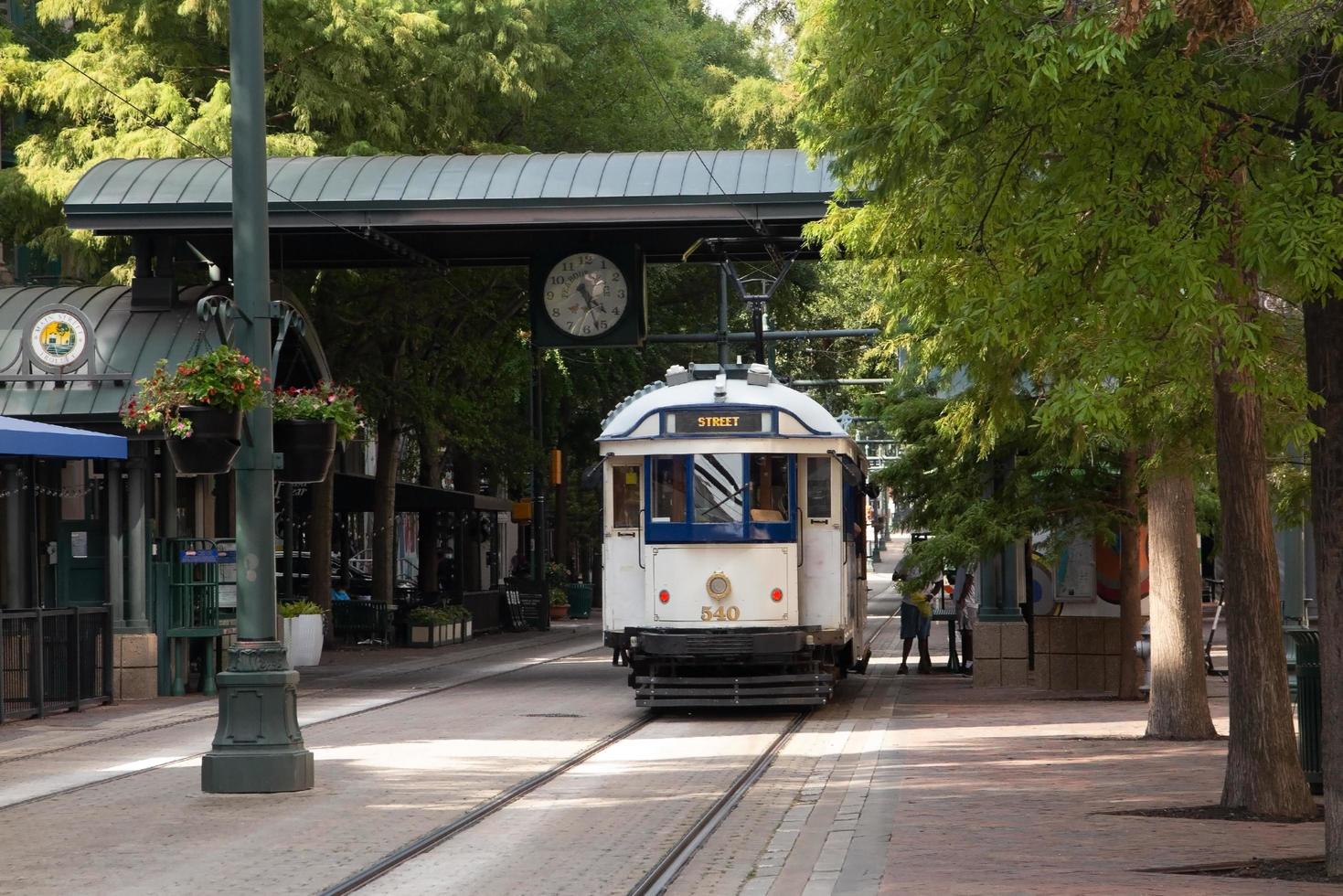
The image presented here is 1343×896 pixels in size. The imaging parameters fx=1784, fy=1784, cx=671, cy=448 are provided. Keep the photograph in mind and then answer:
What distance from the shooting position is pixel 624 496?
803 inches

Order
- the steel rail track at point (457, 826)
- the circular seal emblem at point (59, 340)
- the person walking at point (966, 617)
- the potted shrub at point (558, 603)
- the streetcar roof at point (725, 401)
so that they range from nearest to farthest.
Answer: the steel rail track at point (457, 826)
the streetcar roof at point (725, 401)
the circular seal emblem at point (59, 340)
the person walking at point (966, 617)
the potted shrub at point (558, 603)

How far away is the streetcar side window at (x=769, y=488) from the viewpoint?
19.8 metres

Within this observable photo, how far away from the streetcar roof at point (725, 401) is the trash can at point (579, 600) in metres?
31.3

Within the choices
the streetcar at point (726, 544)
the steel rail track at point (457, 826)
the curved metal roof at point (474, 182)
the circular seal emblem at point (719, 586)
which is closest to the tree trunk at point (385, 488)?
the curved metal roof at point (474, 182)

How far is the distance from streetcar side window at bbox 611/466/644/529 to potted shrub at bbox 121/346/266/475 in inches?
308

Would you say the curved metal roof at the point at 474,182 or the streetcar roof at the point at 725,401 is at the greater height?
the curved metal roof at the point at 474,182

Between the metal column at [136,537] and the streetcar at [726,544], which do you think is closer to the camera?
the streetcar at [726,544]

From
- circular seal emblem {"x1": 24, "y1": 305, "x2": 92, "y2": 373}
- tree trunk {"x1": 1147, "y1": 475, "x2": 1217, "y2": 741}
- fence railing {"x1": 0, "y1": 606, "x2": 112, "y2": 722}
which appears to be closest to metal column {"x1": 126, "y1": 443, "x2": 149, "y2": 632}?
fence railing {"x1": 0, "y1": 606, "x2": 112, "y2": 722}

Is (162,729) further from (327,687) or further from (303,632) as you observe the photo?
(303,632)

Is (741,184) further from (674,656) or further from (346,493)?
(346,493)

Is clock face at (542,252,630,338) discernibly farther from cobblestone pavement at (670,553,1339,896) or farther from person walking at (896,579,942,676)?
cobblestone pavement at (670,553,1339,896)

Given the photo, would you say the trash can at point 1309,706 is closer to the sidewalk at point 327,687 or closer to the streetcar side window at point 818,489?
the streetcar side window at point 818,489

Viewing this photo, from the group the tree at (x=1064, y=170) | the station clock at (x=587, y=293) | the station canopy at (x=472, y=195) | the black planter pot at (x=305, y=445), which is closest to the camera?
the tree at (x=1064, y=170)

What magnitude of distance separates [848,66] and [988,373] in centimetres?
288
